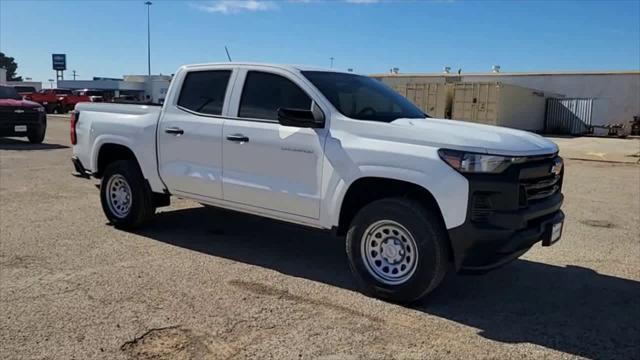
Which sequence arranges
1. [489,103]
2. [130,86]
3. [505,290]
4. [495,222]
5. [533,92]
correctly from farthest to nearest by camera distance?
[130,86] < [533,92] < [489,103] < [505,290] < [495,222]

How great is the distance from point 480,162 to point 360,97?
1614mm

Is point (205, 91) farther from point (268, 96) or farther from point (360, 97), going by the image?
point (360, 97)

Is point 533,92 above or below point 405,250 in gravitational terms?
above

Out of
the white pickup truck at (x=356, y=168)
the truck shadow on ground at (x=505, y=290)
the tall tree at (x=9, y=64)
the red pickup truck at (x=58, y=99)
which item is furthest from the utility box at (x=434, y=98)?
the tall tree at (x=9, y=64)

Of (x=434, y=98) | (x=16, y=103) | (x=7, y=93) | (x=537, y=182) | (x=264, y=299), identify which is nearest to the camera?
(x=537, y=182)

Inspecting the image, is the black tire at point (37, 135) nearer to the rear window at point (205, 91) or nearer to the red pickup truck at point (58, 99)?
the rear window at point (205, 91)

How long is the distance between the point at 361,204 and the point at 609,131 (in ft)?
127

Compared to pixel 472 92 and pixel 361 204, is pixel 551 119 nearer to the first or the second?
pixel 472 92

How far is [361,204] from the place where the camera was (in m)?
5.22

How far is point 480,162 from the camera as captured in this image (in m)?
4.39

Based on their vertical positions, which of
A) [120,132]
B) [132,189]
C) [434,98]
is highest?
[434,98]

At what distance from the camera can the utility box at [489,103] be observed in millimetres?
35000

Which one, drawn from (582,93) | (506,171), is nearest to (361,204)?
(506,171)

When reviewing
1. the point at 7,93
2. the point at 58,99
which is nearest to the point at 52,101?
the point at 58,99
